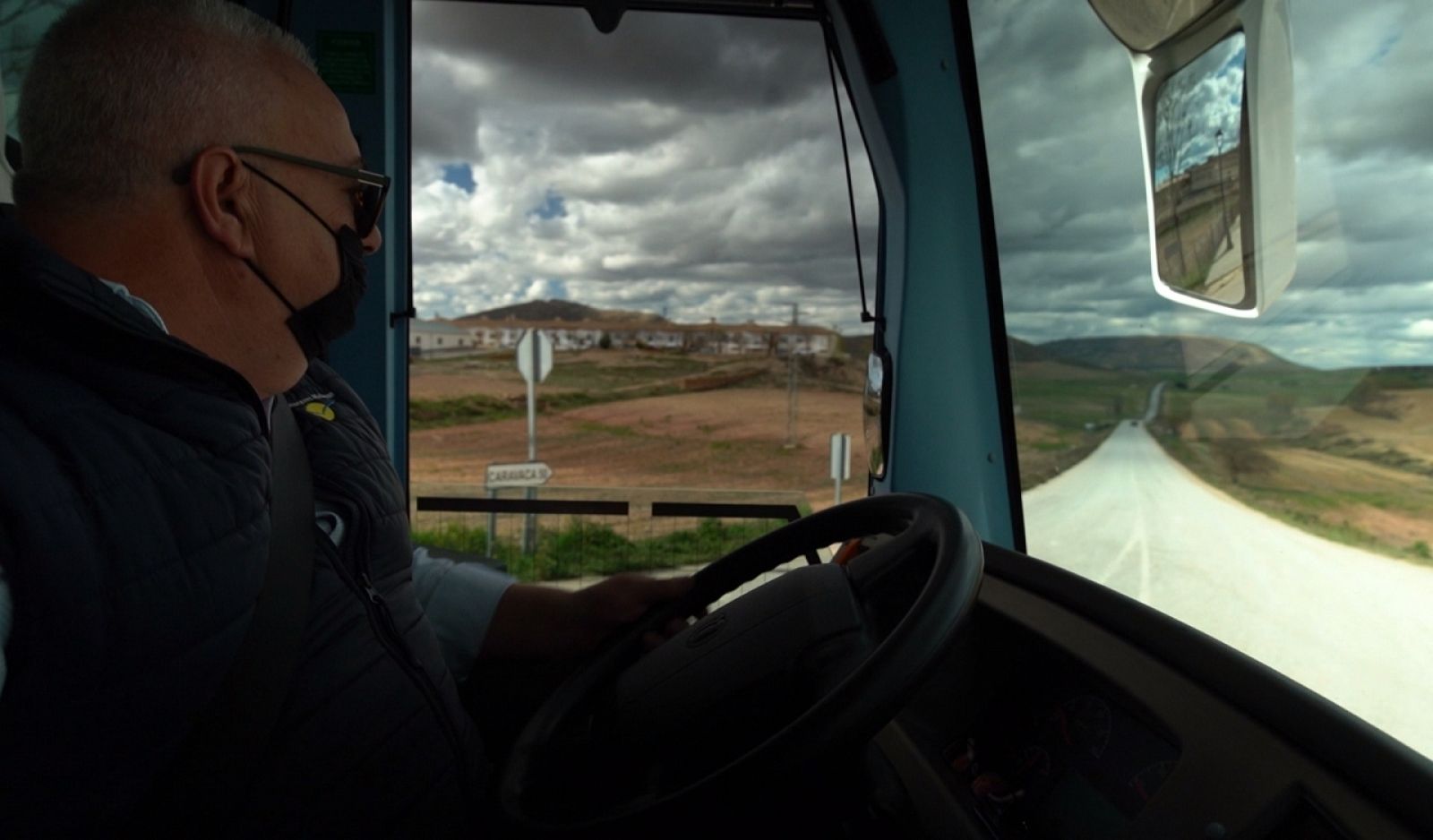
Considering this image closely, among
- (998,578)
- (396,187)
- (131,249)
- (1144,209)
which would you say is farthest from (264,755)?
(396,187)

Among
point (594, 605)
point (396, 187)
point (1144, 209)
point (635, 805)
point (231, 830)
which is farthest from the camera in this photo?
point (396, 187)

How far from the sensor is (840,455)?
3.03m

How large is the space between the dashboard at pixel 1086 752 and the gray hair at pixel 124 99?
1.18 metres

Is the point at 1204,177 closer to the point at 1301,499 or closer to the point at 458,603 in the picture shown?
the point at 1301,499

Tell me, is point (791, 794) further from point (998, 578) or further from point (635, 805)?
point (998, 578)

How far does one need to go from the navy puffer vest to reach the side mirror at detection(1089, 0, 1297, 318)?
4.80 ft

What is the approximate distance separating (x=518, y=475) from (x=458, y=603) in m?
1.36

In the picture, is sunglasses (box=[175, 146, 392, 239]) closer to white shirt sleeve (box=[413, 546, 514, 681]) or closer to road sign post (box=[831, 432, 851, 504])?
white shirt sleeve (box=[413, 546, 514, 681])

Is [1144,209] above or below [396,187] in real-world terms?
below

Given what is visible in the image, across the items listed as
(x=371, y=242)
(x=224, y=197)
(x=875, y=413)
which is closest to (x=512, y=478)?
(x=875, y=413)

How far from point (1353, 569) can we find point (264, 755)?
1.50 meters

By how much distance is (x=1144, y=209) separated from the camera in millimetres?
1896

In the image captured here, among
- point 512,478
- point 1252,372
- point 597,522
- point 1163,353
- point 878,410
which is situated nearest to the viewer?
point 1252,372

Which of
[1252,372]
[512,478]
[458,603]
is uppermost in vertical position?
[1252,372]
